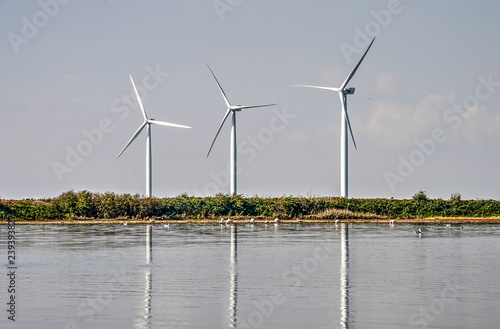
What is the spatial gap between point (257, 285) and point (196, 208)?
147ft

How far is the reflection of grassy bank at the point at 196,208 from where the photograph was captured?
66.1 metres

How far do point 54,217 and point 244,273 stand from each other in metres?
44.5

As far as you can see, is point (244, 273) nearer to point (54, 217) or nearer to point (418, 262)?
point (418, 262)

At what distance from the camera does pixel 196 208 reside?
6725 centimetres

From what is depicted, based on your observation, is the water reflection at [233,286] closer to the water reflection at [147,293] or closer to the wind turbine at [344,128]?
the water reflection at [147,293]

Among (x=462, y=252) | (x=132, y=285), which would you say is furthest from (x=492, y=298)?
(x=462, y=252)

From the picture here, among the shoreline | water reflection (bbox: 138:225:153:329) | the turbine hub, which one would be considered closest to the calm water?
water reflection (bbox: 138:225:153:329)

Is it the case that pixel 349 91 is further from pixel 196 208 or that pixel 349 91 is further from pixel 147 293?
pixel 147 293

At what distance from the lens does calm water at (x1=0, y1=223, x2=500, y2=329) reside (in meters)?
17.6

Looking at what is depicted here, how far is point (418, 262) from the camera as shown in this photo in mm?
29078

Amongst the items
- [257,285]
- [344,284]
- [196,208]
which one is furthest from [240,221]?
[344,284]

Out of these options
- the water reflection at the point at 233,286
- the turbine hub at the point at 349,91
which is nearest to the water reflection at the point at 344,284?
the water reflection at the point at 233,286

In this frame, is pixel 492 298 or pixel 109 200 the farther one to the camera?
pixel 109 200

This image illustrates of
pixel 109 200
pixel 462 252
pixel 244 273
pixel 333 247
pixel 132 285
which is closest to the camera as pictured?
pixel 132 285
